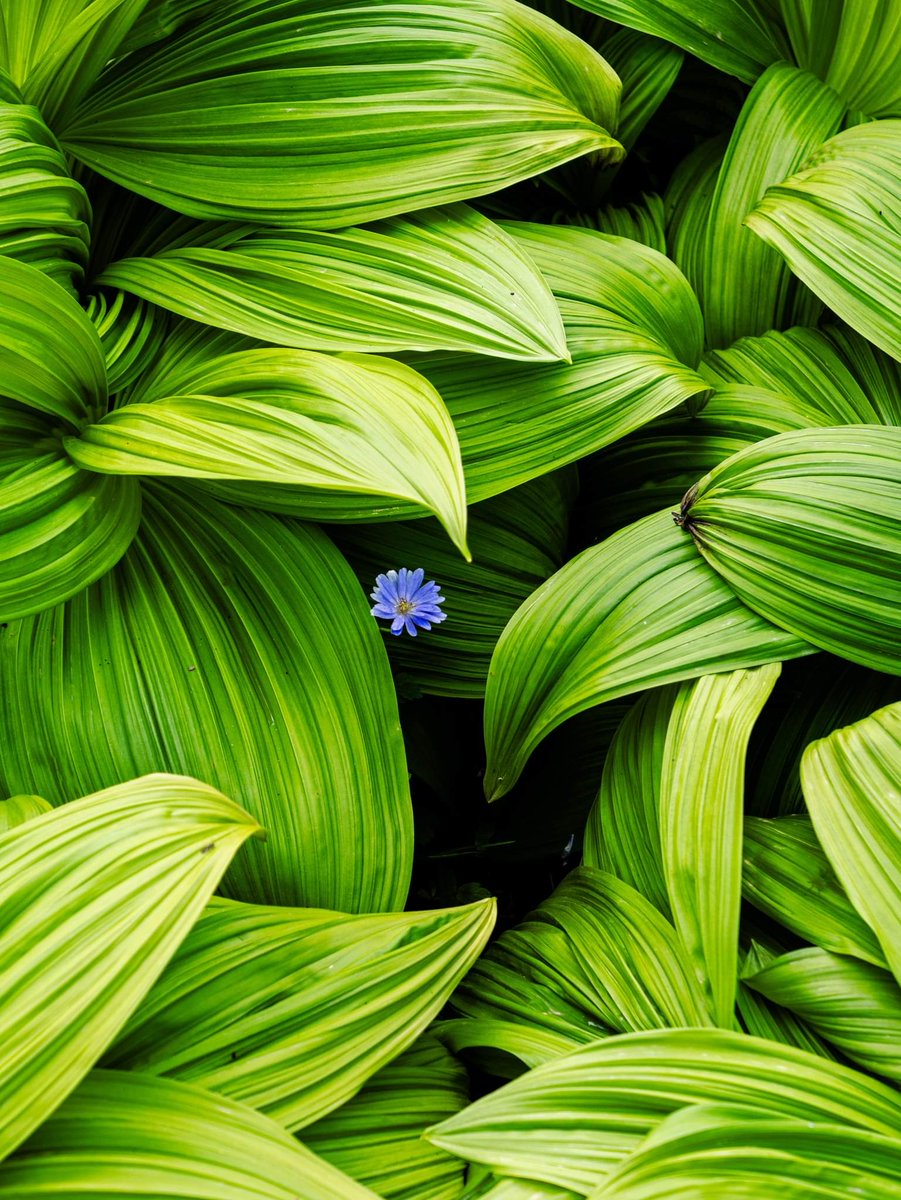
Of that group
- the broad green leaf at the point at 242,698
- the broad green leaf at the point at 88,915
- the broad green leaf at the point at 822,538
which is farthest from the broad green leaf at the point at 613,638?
the broad green leaf at the point at 88,915

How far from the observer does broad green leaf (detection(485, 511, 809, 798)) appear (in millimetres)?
998

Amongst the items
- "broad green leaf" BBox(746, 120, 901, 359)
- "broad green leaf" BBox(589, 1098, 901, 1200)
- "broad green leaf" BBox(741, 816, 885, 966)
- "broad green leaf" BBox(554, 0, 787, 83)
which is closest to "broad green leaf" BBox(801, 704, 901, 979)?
"broad green leaf" BBox(741, 816, 885, 966)

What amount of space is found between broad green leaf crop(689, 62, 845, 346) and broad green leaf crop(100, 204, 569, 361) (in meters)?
0.38

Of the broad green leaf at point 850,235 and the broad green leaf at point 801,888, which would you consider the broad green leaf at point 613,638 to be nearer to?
the broad green leaf at point 801,888

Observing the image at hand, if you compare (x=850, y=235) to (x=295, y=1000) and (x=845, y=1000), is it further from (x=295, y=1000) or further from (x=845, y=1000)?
(x=295, y=1000)

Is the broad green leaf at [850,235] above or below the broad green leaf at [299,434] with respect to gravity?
above

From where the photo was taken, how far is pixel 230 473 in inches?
33.5

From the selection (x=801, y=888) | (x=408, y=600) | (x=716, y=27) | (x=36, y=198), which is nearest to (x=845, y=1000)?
(x=801, y=888)

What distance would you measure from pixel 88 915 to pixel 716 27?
1382mm

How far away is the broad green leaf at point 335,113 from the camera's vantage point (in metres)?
1.11

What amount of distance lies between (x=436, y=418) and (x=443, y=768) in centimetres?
51

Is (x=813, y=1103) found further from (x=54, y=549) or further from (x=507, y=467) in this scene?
(x=54, y=549)

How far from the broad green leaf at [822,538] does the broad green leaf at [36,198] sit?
0.78 meters

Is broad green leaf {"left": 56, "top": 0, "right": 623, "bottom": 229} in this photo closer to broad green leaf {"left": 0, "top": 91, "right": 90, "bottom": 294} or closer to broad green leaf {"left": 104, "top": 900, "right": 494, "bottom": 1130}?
broad green leaf {"left": 0, "top": 91, "right": 90, "bottom": 294}
